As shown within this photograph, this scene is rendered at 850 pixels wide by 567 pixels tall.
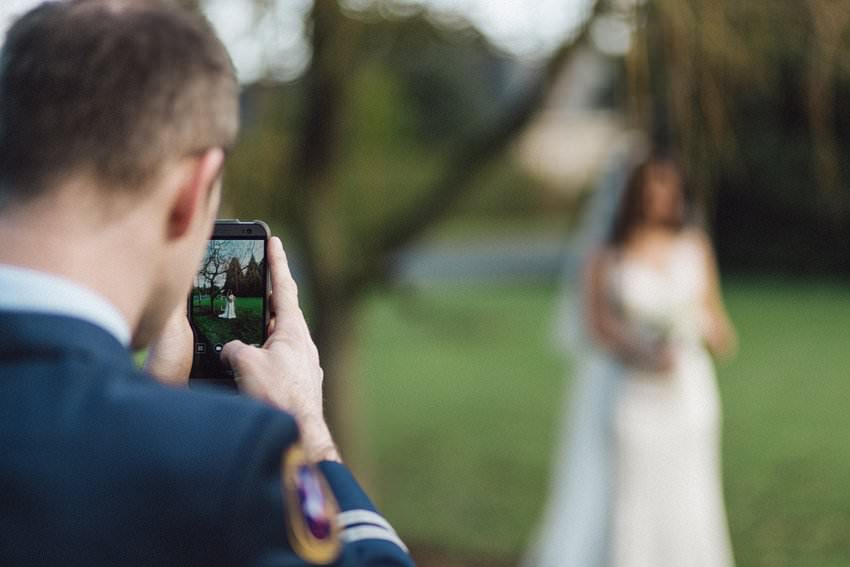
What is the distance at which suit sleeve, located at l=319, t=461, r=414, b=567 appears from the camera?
1079mm

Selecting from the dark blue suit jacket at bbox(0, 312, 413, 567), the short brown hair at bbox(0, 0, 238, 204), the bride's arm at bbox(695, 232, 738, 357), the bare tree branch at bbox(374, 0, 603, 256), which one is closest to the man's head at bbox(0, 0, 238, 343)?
the short brown hair at bbox(0, 0, 238, 204)

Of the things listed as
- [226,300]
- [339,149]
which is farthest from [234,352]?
[339,149]

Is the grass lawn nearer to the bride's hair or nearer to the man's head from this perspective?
the bride's hair

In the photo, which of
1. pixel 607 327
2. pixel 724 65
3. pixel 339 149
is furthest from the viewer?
pixel 607 327

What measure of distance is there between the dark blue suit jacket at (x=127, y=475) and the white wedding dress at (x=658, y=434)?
14.6 feet

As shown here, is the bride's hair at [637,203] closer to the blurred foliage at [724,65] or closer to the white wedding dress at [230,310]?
the blurred foliage at [724,65]

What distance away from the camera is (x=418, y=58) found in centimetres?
455

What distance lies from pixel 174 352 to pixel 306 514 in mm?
389

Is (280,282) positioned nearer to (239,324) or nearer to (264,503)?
(239,324)

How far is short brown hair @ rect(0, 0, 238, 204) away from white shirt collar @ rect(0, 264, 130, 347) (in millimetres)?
71

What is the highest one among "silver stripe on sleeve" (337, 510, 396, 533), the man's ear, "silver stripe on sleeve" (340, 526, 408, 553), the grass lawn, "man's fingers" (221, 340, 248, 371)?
the man's ear

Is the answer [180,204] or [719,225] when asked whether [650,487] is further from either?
[719,225]

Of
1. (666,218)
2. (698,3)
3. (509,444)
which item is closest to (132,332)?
(698,3)

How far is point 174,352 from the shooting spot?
1.31 metres
